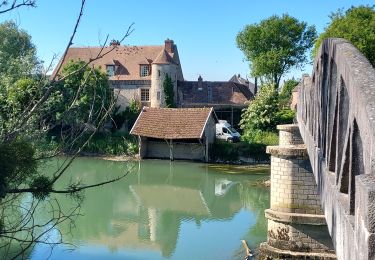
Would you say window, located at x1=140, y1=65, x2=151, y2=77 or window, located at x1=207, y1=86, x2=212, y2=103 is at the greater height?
window, located at x1=140, y1=65, x2=151, y2=77

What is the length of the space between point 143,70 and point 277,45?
1438 centimetres

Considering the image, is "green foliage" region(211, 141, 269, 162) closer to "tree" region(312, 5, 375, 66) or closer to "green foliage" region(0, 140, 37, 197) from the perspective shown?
"tree" region(312, 5, 375, 66)

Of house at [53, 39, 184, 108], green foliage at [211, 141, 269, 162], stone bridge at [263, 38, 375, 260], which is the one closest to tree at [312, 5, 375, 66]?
green foliage at [211, 141, 269, 162]

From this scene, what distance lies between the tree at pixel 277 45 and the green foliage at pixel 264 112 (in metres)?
12.0

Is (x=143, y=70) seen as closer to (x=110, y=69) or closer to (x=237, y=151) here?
(x=110, y=69)

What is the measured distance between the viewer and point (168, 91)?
139 feet

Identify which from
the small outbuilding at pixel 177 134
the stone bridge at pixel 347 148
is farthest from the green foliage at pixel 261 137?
the stone bridge at pixel 347 148

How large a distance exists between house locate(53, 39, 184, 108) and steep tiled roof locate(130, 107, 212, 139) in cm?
585

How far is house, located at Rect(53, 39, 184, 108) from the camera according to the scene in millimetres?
42750

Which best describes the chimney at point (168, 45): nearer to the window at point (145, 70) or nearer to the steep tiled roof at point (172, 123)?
the window at point (145, 70)

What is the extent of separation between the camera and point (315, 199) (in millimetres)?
14062

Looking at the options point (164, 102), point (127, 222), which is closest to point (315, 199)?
point (127, 222)

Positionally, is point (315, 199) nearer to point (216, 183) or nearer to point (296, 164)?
point (296, 164)

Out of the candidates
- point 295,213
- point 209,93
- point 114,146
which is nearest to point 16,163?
point 295,213
